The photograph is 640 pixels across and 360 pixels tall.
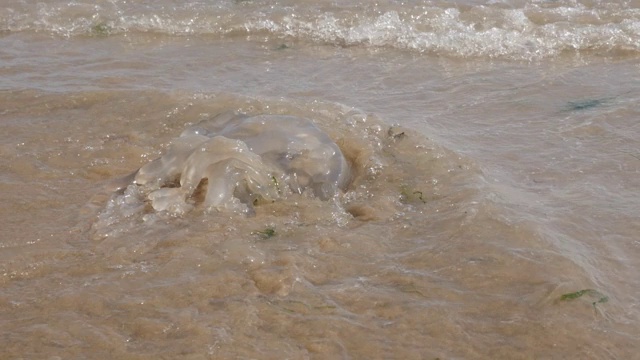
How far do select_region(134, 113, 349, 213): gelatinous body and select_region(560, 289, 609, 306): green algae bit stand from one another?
3.75 feet

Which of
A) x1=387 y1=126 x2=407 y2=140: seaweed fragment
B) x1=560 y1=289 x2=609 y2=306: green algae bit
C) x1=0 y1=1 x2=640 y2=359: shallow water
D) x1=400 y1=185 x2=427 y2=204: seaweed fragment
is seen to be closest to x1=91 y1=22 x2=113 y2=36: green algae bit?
x1=0 y1=1 x2=640 y2=359: shallow water

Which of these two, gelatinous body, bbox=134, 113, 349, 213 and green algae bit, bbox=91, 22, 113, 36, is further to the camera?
green algae bit, bbox=91, 22, 113, 36

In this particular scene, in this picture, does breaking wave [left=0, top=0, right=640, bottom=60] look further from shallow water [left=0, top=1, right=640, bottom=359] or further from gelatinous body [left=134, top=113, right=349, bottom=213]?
gelatinous body [left=134, top=113, right=349, bottom=213]

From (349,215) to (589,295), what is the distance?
3.29 ft

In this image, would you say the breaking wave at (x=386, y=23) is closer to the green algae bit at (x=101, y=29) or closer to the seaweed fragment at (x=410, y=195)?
the green algae bit at (x=101, y=29)

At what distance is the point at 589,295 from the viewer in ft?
8.48

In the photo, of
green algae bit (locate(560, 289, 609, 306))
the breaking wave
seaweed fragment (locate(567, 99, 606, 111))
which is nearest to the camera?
green algae bit (locate(560, 289, 609, 306))

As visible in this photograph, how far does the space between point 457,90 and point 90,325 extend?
3.24 m

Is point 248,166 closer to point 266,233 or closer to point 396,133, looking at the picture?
point 266,233

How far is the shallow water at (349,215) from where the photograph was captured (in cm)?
239

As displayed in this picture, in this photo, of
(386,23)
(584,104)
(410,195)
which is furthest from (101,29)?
(410,195)

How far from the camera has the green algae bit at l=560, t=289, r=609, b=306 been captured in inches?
101

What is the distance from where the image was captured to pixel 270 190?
10.8 ft

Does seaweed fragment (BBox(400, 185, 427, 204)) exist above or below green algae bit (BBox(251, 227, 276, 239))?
above
